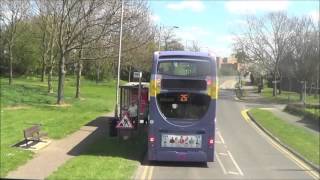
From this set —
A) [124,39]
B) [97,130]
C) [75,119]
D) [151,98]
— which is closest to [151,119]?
[151,98]

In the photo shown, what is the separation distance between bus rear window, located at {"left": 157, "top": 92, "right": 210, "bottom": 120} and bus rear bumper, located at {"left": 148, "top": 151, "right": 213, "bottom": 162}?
4.19ft

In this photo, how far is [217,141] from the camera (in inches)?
1233

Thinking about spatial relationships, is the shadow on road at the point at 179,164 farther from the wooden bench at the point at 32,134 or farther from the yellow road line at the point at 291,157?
the wooden bench at the point at 32,134

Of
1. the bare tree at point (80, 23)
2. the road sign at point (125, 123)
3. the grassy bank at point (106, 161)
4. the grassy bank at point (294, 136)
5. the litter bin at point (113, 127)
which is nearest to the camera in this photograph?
the grassy bank at point (106, 161)

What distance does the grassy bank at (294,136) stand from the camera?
28.4 meters

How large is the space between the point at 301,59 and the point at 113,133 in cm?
5458

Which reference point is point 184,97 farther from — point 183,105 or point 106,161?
point 106,161

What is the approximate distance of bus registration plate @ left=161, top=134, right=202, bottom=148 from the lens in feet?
72.6

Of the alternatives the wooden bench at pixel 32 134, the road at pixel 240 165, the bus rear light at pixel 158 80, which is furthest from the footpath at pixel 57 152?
the bus rear light at pixel 158 80

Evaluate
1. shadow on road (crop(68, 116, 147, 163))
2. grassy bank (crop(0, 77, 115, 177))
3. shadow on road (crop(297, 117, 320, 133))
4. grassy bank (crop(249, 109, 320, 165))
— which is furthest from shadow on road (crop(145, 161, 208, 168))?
shadow on road (crop(297, 117, 320, 133))

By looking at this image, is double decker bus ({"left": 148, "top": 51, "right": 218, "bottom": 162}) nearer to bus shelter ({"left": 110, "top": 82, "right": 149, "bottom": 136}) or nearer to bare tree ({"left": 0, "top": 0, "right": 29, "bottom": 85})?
bus shelter ({"left": 110, "top": 82, "right": 149, "bottom": 136})

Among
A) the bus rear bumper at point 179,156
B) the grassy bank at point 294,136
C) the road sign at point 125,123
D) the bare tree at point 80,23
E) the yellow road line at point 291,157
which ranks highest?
the bare tree at point 80,23

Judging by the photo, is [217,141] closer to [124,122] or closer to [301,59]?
[124,122]

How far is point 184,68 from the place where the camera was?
2239 cm
